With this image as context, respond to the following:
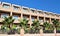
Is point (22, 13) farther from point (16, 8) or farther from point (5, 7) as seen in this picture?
point (5, 7)

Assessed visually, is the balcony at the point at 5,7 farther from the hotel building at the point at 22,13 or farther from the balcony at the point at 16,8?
the balcony at the point at 16,8

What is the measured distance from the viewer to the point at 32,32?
33.7m

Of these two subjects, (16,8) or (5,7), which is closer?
(5,7)

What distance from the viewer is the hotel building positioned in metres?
42.3

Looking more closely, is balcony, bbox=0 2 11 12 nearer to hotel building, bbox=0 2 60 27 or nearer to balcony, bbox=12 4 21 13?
hotel building, bbox=0 2 60 27

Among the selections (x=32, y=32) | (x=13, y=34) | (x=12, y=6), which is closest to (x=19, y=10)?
(x=12, y=6)

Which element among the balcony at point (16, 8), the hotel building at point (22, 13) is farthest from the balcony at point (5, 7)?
the balcony at point (16, 8)

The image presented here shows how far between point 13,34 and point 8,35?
3.97 feet

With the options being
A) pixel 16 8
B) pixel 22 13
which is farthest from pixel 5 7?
pixel 22 13

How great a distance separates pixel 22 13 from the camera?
46.6 metres

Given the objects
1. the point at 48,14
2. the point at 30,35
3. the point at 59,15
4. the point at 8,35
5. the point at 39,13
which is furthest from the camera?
the point at 59,15

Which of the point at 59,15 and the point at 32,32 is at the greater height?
the point at 59,15

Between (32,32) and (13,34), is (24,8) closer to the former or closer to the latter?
(32,32)

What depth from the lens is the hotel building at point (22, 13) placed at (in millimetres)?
42278
